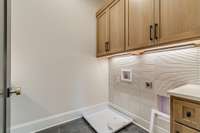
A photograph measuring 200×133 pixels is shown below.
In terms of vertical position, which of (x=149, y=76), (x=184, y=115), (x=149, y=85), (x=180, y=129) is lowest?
(x=180, y=129)

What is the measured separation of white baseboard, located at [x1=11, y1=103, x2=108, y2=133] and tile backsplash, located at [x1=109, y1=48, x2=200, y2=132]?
705 mm

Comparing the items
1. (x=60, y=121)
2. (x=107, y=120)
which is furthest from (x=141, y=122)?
(x=60, y=121)

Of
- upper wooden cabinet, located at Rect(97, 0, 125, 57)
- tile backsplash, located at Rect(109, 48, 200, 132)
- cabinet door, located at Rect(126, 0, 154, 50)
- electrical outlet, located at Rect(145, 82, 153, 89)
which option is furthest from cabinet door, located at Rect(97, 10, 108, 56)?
electrical outlet, located at Rect(145, 82, 153, 89)

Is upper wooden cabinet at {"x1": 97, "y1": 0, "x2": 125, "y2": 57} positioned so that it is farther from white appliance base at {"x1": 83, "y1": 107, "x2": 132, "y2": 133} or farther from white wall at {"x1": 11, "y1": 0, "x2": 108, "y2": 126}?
white appliance base at {"x1": 83, "y1": 107, "x2": 132, "y2": 133}

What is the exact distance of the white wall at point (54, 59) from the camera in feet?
5.81

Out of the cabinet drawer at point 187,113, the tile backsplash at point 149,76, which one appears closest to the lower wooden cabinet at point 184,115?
the cabinet drawer at point 187,113

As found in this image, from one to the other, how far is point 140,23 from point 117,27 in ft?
1.56

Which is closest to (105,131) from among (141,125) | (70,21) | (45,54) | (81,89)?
(141,125)

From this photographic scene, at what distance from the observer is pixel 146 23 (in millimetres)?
1377

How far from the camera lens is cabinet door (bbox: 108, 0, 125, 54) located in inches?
69.1

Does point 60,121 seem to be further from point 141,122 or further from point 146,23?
point 146,23

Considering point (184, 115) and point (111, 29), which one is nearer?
point (184, 115)

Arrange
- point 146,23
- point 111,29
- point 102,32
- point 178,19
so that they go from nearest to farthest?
point 178,19
point 146,23
point 111,29
point 102,32

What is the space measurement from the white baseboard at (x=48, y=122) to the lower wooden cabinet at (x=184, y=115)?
1632mm
